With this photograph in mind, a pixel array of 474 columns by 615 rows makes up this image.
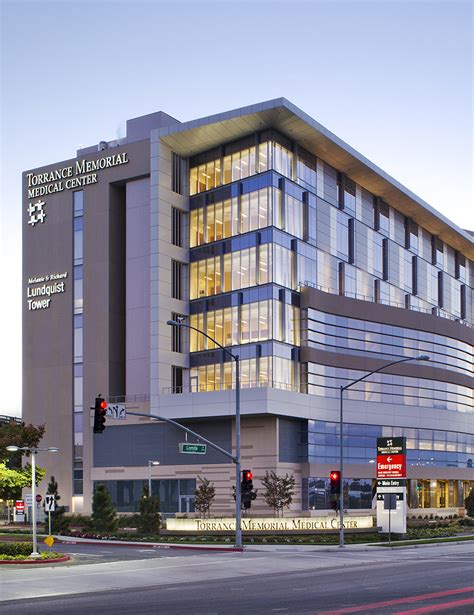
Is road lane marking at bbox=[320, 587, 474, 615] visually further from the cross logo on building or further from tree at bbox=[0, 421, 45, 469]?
the cross logo on building

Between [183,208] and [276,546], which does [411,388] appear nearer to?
[183,208]

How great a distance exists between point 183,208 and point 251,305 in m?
12.3

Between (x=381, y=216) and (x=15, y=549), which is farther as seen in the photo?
(x=381, y=216)

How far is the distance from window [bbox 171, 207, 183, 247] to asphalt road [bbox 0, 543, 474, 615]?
4186 centimetres

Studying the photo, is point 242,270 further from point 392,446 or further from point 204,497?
point 392,446

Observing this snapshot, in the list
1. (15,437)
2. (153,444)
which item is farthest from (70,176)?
(15,437)

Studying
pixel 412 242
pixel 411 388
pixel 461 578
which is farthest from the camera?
pixel 412 242

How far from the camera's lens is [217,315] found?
77.8 metres

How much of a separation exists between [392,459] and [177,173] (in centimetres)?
3729

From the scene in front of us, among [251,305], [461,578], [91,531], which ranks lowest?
[91,531]

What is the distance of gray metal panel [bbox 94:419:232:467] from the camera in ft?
244

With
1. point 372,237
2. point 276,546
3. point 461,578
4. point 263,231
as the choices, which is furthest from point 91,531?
point 372,237

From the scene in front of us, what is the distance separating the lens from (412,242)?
100250 millimetres

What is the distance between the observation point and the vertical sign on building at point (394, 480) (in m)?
54.8
